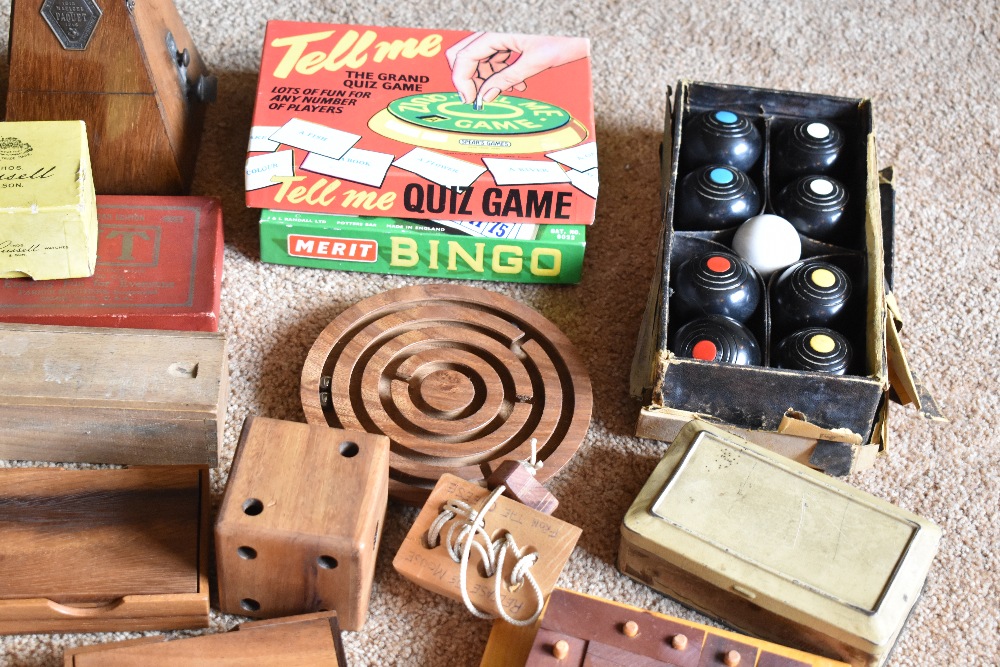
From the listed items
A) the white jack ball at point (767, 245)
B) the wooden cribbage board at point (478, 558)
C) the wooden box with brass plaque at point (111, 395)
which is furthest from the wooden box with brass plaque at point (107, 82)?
the white jack ball at point (767, 245)

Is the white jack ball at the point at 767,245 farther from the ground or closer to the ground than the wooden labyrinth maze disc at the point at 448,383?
farther from the ground

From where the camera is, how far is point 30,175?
4.45 feet

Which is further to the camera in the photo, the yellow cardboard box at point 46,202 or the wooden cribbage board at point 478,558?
the yellow cardboard box at point 46,202

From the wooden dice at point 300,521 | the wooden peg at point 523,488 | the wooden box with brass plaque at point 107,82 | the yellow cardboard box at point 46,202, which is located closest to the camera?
the wooden dice at point 300,521

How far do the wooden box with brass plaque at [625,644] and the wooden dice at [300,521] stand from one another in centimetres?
18

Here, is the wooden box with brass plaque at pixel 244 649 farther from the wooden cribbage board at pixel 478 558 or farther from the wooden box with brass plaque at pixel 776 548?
the wooden box with brass plaque at pixel 776 548

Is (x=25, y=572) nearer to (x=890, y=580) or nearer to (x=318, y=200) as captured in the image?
(x=318, y=200)

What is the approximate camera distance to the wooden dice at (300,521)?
1104 millimetres

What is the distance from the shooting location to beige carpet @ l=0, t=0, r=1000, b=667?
128 cm

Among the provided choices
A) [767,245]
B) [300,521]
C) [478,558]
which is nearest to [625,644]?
[478,558]

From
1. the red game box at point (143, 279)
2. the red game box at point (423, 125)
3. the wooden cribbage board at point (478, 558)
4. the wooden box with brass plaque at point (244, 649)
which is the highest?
the red game box at point (423, 125)

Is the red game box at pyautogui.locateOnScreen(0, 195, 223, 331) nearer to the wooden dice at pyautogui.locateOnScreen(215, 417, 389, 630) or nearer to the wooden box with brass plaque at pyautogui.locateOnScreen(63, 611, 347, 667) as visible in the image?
the wooden dice at pyautogui.locateOnScreen(215, 417, 389, 630)

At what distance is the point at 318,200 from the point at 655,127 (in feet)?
1.90

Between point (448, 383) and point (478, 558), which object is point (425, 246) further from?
point (478, 558)
